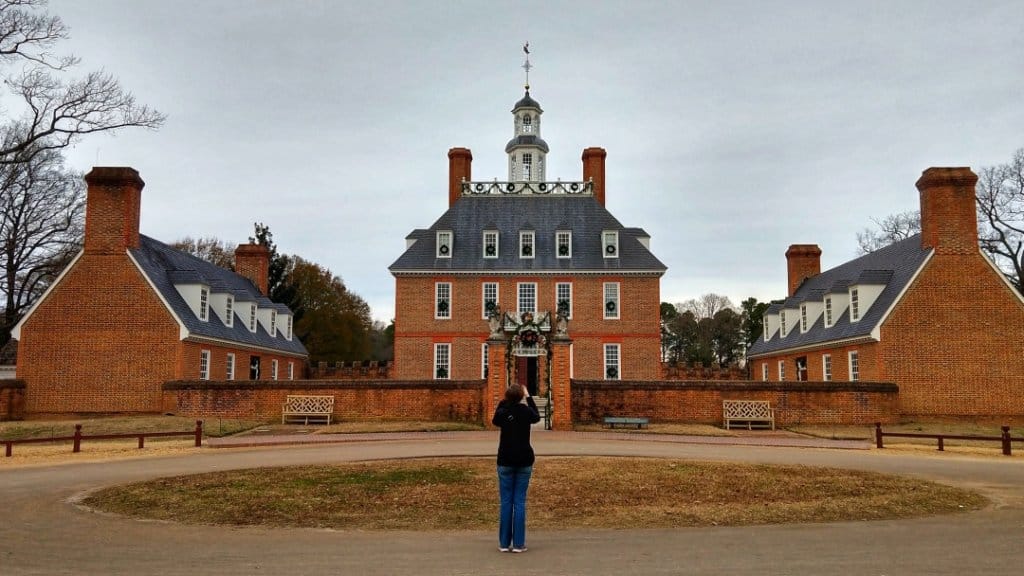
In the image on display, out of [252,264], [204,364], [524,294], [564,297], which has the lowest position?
[204,364]

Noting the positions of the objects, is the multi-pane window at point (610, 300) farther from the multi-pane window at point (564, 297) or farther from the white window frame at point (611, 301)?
the multi-pane window at point (564, 297)

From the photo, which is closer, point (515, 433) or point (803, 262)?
point (515, 433)

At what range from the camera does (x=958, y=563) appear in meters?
7.59

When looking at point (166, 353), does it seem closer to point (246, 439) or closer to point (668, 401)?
point (246, 439)

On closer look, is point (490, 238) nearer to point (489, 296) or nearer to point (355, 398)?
point (489, 296)

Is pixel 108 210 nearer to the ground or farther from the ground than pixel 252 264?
nearer to the ground

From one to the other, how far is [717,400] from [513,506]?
1974 centimetres

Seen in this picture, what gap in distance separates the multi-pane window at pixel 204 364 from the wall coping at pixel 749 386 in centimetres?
1552

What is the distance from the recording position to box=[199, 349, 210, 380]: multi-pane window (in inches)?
1245

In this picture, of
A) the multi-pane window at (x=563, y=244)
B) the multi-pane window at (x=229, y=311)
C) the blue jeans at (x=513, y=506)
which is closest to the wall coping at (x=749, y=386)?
the multi-pane window at (x=563, y=244)

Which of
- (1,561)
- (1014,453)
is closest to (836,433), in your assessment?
(1014,453)

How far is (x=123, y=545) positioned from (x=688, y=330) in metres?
71.4

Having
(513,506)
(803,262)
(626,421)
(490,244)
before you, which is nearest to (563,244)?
(490,244)

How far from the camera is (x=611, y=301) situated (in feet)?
132
